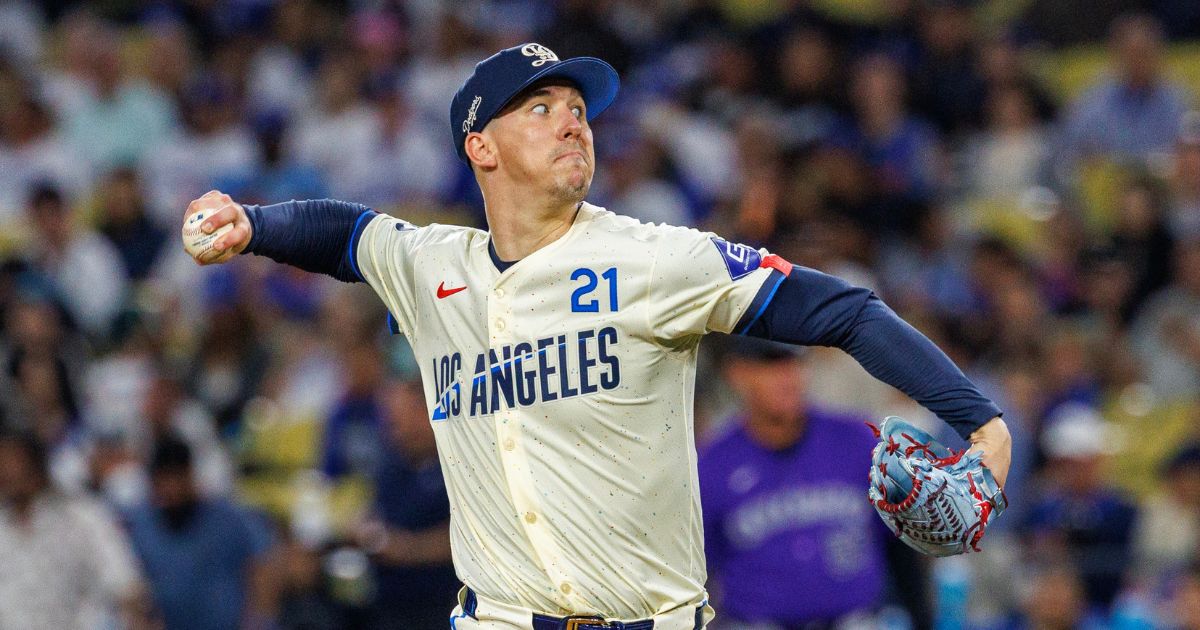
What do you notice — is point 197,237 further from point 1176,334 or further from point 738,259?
point 1176,334

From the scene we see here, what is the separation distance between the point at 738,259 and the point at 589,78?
70cm

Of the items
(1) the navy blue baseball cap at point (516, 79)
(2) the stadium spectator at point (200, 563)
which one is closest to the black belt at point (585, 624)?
(1) the navy blue baseball cap at point (516, 79)

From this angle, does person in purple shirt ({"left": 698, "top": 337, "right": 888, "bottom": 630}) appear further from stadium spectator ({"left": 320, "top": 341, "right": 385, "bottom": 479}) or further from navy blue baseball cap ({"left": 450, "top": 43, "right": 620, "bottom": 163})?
stadium spectator ({"left": 320, "top": 341, "right": 385, "bottom": 479})

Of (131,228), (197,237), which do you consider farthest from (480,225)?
(197,237)

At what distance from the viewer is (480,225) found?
37.5ft

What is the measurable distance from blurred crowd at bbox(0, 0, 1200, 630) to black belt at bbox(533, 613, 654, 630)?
2595 mm

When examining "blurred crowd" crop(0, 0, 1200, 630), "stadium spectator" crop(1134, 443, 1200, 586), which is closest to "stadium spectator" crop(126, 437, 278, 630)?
"blurred crowd" crop(0, 0, 1200, 630)

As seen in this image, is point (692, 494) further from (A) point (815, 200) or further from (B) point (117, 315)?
(B) point (117, 315)

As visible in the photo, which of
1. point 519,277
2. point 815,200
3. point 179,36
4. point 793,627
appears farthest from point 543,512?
point 179,36

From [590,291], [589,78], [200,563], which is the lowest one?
[200,563]

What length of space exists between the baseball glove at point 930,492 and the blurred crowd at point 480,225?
2.80m

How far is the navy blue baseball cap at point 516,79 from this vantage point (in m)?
4.25

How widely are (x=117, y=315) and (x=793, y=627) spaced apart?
5.89 meters

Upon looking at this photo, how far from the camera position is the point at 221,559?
8758 millimetres
